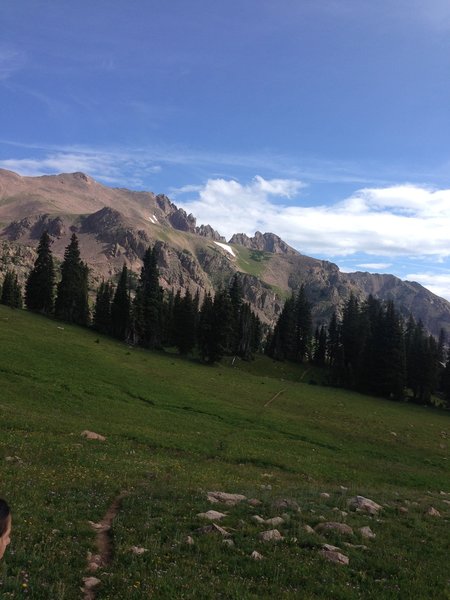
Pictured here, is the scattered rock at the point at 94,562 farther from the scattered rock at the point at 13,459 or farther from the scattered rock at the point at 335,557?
the scattered rock at the point at 13,459

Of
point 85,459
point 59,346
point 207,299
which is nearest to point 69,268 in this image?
point 207,299

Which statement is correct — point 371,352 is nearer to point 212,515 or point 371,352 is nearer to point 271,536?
point 212,515

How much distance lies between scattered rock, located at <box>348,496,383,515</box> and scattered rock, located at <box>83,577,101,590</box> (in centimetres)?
1273

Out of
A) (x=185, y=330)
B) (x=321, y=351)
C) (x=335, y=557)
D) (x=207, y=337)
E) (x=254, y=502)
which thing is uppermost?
(x=185, y=330)

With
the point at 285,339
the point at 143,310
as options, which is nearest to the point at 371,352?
the point at 285,339

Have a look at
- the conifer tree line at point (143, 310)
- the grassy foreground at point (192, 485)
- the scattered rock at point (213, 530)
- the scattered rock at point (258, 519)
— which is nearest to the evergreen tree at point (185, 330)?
the conifer tree line at point (143, 310)

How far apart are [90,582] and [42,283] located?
100910mm

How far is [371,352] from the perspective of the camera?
336ft

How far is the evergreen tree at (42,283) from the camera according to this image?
10112cm

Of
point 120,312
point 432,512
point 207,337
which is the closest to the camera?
point 432,512

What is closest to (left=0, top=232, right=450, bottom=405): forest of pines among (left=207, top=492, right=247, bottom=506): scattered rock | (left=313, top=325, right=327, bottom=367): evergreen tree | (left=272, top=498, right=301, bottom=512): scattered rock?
(left=313, top=325, right=327, bottom=367): evergreen tree

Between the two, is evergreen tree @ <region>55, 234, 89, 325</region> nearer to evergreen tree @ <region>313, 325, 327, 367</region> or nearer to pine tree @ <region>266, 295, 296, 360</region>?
pine tree @ <region>266, 295, 296, 360</region>

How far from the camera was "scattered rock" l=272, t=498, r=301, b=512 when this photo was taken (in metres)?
16.4

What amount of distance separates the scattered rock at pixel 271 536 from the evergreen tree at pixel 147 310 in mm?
81396
